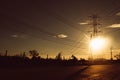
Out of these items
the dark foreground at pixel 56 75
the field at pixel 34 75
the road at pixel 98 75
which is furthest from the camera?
the road at pixel 98 75

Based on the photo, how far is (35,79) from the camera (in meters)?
24.4

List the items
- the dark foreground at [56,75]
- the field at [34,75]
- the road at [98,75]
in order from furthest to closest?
the road at [98,75], the dark foreground at [56,75], the field at [34,75]

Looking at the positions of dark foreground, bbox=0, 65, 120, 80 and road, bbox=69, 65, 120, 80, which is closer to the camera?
dark foreground, bbox=0, 65, 120, 80

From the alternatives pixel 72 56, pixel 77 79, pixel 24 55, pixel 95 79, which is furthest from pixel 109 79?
pixel 72 56

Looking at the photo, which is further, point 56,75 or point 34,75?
point 56,75

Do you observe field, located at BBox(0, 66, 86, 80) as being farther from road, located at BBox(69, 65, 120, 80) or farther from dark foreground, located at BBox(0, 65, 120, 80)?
road, located at BBox(69, 65, 120, 80)

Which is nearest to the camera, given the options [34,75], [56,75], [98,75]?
[34,75]

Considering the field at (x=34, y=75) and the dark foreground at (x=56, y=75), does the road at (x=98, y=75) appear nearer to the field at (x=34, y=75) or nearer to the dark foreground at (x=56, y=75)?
the dark foreground at (x=56, y=75)

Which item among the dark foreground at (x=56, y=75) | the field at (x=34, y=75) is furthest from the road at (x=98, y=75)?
the field at (x=34, y=75)

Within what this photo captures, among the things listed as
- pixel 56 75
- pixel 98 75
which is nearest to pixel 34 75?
pixel 56 75

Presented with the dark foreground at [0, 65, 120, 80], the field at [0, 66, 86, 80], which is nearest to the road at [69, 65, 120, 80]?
the dark foreground at [0, 65, 120, 80]

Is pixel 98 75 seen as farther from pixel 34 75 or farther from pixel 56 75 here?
pixel 34 75

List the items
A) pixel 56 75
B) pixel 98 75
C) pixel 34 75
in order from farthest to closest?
pixel 98 75 < pixel 56 75 < pixel 34 75

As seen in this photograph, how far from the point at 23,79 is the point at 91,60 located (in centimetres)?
6313
